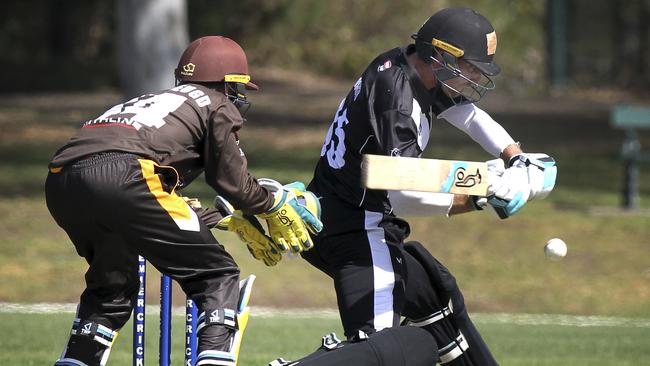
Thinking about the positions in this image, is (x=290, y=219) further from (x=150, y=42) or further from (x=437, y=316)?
(x=150, y=42)

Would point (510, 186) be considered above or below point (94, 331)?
above

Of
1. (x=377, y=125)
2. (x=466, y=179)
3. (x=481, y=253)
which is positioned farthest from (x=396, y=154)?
(x=481, y=253)

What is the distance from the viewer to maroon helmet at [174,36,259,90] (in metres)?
6.14

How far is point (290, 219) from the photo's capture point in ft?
20.2

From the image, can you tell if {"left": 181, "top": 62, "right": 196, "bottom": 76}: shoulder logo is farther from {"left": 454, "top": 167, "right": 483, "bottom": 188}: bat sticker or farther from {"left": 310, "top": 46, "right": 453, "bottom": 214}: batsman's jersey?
{"left": 454, "top": 167, "right": 483, "bottom": 188}: bat sticker

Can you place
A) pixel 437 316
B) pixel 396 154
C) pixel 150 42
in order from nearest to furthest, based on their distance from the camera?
1. pixel 396 154
2. pixel 437 316
3. pixel 150 42

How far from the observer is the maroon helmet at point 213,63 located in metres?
6.14

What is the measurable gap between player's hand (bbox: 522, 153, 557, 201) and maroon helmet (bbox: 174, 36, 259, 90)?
1.45 m

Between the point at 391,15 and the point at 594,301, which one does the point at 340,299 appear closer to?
the point at 594,301

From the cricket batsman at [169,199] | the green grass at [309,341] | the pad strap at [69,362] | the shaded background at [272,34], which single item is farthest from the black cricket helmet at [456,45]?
the shaded background at [272,34]

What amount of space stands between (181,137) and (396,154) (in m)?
1.00

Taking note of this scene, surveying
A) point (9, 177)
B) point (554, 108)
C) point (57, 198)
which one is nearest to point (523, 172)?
point (57, 198)

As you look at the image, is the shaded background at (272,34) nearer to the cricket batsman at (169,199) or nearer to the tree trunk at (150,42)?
the tree trunk at (150,42)

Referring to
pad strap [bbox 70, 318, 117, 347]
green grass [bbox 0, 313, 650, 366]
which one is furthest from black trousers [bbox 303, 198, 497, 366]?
green grass [bbox 0, 313, 650, 366]
